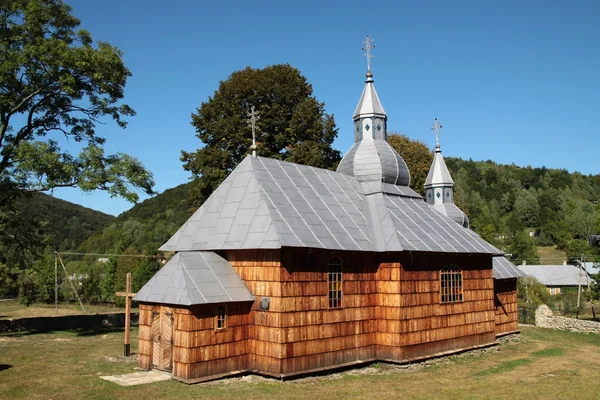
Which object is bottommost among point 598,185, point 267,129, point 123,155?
point 123,155

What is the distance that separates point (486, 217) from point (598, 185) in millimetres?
62141

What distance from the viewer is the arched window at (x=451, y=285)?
1989cm

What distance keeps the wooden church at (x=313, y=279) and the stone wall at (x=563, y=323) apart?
31.3 ft

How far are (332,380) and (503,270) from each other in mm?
14526

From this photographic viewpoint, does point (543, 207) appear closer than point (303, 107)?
No

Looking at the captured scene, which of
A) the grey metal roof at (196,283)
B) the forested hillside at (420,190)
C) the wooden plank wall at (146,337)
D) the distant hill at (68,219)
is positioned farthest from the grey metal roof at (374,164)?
the distant hill at (68,219)

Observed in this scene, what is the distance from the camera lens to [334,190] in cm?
2023

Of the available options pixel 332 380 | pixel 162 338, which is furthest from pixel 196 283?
pixel 332 380

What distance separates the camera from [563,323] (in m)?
29.9

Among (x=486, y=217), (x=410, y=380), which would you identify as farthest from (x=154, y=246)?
(x=486, y=217)

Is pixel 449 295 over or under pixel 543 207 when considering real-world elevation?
under

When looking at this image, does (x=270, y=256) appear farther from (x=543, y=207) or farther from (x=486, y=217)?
(x=543, y=207)

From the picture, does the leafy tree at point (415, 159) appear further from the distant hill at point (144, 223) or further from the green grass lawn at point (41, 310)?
the distant hill at point (144, 223)

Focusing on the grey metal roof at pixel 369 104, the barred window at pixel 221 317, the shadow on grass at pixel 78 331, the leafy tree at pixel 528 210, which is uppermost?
the leafy tree at pixel 528 210
